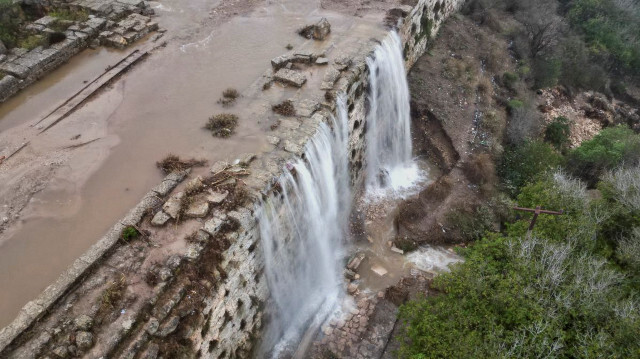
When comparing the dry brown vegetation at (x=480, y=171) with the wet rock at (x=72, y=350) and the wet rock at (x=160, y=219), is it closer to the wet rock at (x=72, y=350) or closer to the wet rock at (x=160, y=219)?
the wet rock at (x=160, y=219)

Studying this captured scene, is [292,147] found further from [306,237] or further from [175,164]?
[175,164]

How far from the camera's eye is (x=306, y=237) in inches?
553

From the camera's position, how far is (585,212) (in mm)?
13633

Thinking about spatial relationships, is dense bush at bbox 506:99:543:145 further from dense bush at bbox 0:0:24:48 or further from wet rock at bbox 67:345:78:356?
dense bush at bbox 0:0:24:48

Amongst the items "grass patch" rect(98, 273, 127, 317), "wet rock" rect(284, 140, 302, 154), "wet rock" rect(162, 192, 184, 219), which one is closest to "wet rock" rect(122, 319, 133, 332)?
"grass patch" rect(98, 273, 127, 317)

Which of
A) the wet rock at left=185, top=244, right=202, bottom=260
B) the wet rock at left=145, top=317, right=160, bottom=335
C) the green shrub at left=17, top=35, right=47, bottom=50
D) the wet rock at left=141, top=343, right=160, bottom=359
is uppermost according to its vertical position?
the green shrub at left=17, top=35, right=47, bottom=50

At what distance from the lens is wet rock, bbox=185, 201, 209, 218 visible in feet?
36.1

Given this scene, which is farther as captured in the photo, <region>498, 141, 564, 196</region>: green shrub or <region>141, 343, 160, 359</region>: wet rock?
<region>498, 141, 564, 196</region>: green shrub

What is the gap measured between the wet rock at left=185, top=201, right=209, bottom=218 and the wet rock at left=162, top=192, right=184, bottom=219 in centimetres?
28

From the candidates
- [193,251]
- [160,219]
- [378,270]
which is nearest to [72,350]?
[193,251]

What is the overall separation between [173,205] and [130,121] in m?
4.71

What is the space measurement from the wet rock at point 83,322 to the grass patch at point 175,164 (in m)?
4.57

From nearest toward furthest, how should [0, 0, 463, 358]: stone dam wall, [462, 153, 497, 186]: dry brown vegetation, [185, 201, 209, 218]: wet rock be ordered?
[0, 0, 463, 358]: stone dam wall, [185, 201, 209, 218]: wet rock, [462, 153, 497, 186]: dry brown vegetation

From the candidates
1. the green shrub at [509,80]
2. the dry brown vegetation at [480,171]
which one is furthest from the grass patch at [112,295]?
the green shrub at [509,80]
